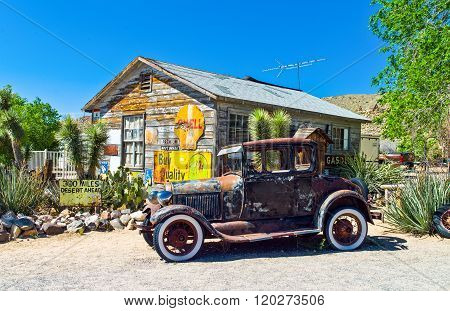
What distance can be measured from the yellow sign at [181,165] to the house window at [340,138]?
7.74 meters

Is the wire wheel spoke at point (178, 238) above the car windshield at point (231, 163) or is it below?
below

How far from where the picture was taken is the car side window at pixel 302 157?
6.64 metres

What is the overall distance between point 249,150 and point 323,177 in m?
1.34

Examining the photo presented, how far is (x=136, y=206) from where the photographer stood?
958 cm

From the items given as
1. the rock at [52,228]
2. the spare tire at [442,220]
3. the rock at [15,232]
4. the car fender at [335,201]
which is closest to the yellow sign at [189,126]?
the rock at [52,228]

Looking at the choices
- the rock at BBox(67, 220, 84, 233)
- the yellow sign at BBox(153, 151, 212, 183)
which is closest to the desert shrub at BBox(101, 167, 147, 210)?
the rock at BBox(67, 220, 84, 233)

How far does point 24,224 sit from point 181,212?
3.84 metres

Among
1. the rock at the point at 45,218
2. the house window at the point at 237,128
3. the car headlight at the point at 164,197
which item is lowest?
the rock at the point at 45,218

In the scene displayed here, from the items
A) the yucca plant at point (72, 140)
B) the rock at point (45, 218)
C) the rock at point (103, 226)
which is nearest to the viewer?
the rock at point (103, 226)

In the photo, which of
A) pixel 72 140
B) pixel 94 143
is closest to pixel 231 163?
pixel 94 143

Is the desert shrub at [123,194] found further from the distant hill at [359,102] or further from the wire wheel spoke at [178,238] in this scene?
the distant hill at [359,102]

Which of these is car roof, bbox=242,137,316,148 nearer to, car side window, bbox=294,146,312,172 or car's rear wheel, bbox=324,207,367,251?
car side window, bbox=294,146,312,172

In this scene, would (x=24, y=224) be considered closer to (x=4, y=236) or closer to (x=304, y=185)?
(x=4, y=236)
